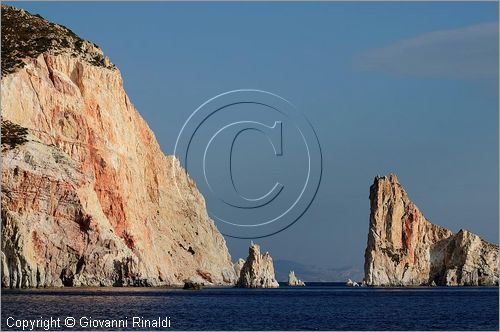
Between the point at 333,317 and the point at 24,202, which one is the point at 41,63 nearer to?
the point at 24,202

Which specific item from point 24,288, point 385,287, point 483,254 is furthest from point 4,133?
point 483,254

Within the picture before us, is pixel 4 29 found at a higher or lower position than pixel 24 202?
higher

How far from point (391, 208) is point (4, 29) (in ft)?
261

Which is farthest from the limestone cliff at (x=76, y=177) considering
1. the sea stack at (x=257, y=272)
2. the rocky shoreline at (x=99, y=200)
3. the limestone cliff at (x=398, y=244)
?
the limestone cliff at (x=398, y=244)

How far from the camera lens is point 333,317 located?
9312 cm

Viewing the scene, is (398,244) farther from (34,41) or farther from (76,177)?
(76,177)

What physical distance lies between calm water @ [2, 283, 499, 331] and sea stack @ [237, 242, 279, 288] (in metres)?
43.0

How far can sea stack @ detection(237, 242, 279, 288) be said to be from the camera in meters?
166

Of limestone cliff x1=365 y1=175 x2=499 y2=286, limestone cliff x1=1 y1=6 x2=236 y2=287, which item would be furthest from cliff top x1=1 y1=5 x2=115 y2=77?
limestone cliff x1=365 y1=175 x2=499 y2=286

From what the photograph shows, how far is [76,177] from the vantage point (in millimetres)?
125938

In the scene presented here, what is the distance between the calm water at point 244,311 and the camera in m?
81.5

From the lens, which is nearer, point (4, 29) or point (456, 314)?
point (456, 314)

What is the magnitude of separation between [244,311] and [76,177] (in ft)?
117

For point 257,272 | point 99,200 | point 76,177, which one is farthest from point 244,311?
point 257,272
